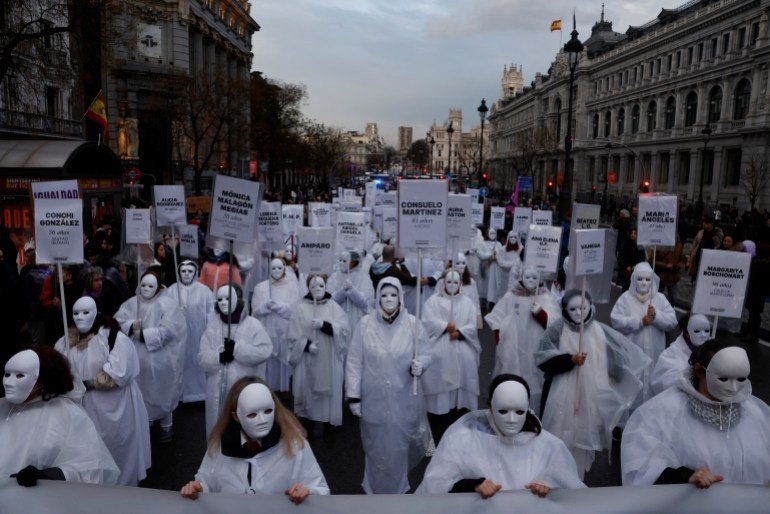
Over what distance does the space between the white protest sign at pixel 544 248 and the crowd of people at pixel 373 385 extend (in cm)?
27

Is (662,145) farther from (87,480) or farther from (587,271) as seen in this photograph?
(87,480)

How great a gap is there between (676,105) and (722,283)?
182ft

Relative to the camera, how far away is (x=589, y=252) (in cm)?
589

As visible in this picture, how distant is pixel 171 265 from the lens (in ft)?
41.1

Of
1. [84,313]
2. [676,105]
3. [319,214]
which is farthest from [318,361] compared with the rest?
[676,105]

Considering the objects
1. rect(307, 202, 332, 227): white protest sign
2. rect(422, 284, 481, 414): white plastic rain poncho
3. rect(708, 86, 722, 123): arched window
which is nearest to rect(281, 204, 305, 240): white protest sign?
rect(307, 202, 332, 227): white protest sign

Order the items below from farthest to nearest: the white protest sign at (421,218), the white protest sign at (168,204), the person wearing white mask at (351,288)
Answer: the white protest sign at (168,204)
the person wearing white mask at (351,288)
the white protest sign at (421,218)

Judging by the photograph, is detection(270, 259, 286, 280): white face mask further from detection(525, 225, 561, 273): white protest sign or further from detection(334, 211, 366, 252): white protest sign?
detection(525, 225, 561, 273): white protest sign

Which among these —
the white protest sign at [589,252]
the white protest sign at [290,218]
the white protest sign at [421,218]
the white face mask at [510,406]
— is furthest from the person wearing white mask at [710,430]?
the white protest sign at [290,218]

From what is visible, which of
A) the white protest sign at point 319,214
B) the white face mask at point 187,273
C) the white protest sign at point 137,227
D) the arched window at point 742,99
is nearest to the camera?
the white face mask at point 187,273

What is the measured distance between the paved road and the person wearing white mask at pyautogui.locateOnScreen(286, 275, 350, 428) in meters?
0.32

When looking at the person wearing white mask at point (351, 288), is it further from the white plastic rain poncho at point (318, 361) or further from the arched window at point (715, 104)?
the arched window at point (715, 104)

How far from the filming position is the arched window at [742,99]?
146 ft

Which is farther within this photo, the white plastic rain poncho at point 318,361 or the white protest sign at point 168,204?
the white protest sign at point 168,204
